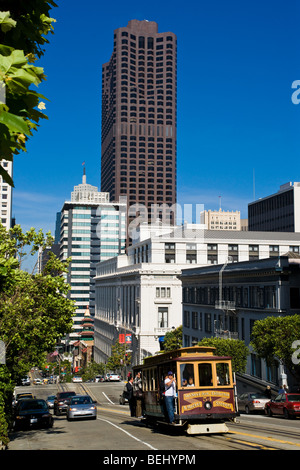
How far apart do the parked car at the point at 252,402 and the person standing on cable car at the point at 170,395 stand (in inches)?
765

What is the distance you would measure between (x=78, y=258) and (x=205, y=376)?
Result: 183 m

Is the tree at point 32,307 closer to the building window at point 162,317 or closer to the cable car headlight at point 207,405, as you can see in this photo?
the cable car headlight at point 207,405

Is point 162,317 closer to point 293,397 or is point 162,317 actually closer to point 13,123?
point 293,397

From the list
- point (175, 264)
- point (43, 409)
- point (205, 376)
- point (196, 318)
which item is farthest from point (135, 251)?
point (205, 376)

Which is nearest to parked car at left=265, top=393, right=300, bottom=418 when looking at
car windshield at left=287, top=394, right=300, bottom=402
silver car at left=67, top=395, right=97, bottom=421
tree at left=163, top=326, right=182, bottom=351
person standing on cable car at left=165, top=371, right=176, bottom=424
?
car windshield at left=287, top=394, right=300, bottom=402

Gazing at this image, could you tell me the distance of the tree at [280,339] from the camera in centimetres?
4078

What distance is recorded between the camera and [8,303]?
26531mm

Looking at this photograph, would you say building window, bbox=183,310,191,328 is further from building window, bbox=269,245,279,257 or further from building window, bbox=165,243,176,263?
building window, bbox=269,245,279,257

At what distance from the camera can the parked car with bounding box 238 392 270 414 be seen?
3569 cm

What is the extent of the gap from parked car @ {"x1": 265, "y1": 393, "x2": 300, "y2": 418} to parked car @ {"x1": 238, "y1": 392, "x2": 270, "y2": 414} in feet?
10.1

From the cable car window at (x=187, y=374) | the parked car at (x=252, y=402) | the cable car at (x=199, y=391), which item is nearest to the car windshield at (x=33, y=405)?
the cable car at (x=199, y=391)

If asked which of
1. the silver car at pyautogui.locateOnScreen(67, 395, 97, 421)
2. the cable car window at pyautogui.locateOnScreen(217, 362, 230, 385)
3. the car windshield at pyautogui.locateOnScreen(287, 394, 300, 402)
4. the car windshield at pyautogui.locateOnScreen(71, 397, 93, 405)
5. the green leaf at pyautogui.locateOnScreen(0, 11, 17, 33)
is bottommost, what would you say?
the silver car at pyautogui.locateOnScreen(67, 395, 97, 421)

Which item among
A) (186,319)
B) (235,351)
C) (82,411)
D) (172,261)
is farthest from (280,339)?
(172,261)
